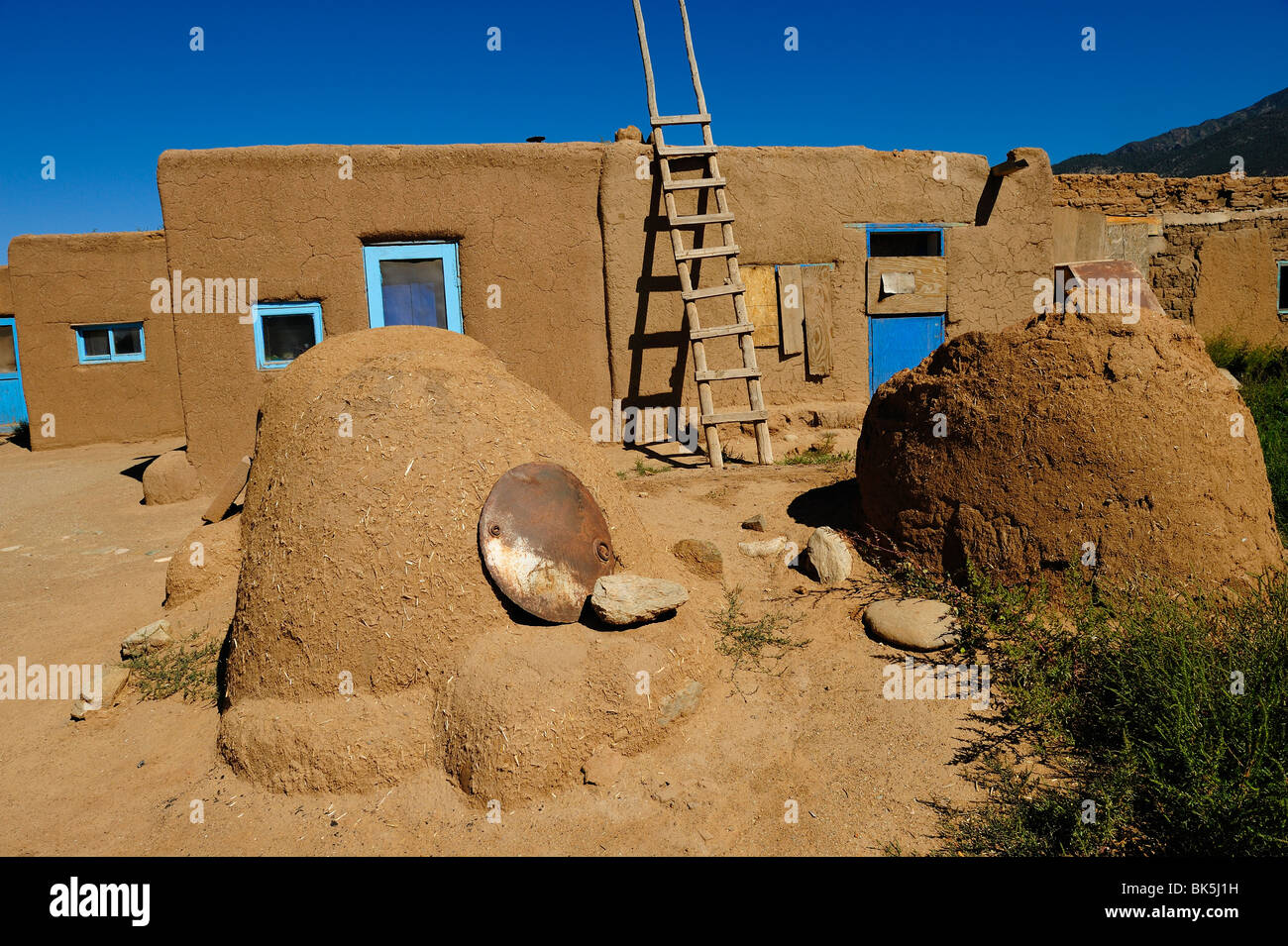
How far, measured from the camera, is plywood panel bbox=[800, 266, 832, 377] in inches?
318

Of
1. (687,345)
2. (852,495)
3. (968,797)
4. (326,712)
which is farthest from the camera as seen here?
(687,345)

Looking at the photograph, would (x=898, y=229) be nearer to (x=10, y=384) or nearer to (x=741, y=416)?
(x=741, y=416)

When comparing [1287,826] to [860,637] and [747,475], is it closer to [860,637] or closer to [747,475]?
[860,637]

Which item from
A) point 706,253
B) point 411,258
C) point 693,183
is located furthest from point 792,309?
point 411,258

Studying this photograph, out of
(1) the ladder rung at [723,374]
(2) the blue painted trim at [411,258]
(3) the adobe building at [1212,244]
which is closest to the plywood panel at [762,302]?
(1) the ladder rung at [723,374]

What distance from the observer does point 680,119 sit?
752 centimetres

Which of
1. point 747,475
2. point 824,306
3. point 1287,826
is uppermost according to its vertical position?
point 824,306

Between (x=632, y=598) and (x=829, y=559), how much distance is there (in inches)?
62.2

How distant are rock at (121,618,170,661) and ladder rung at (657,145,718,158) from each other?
19.0 feet

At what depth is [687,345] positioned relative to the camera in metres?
7.84

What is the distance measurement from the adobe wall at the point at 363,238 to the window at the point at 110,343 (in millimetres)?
5887

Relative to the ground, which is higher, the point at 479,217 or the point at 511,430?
the point at 479,217
